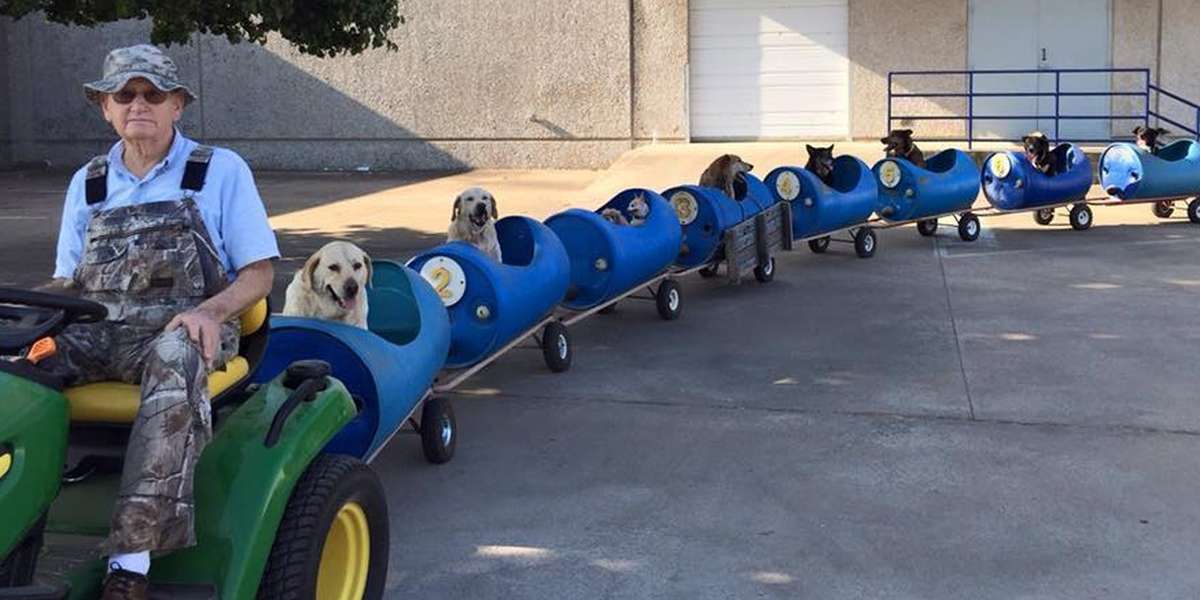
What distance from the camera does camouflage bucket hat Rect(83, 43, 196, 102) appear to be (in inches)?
135

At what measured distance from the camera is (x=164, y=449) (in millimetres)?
3082

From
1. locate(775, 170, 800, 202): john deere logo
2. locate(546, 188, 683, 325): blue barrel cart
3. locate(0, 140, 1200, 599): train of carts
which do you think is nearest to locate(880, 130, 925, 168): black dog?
locate(775, 170, 800, 202): john deere logo

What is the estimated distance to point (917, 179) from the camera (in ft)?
41.9

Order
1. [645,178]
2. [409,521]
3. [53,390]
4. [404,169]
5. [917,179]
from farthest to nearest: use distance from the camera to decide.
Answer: [404,169] → [645,178] → [917,179] → [409,521] → [53,390]

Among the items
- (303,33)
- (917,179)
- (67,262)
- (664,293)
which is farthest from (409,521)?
(917,179)

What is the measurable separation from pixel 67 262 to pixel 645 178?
14.5 meters

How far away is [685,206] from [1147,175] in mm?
6671

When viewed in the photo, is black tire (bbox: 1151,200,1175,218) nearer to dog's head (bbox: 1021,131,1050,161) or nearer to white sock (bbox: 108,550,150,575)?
dog's head (bbox: 1021,131,1050,161)

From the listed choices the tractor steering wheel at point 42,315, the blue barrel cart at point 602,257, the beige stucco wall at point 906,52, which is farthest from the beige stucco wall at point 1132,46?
the tractor steering wheel at point 42,315

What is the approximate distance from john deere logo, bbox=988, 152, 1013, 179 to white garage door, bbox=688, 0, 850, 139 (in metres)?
7.43

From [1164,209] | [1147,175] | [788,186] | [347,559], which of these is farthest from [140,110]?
[1164,209]

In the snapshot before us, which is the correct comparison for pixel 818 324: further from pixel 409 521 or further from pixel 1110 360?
pixel 409 521

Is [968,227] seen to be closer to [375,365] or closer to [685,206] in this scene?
[685,206]

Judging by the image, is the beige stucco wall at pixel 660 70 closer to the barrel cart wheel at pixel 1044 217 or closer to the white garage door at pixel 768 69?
the white garage door at pixel 768 69
